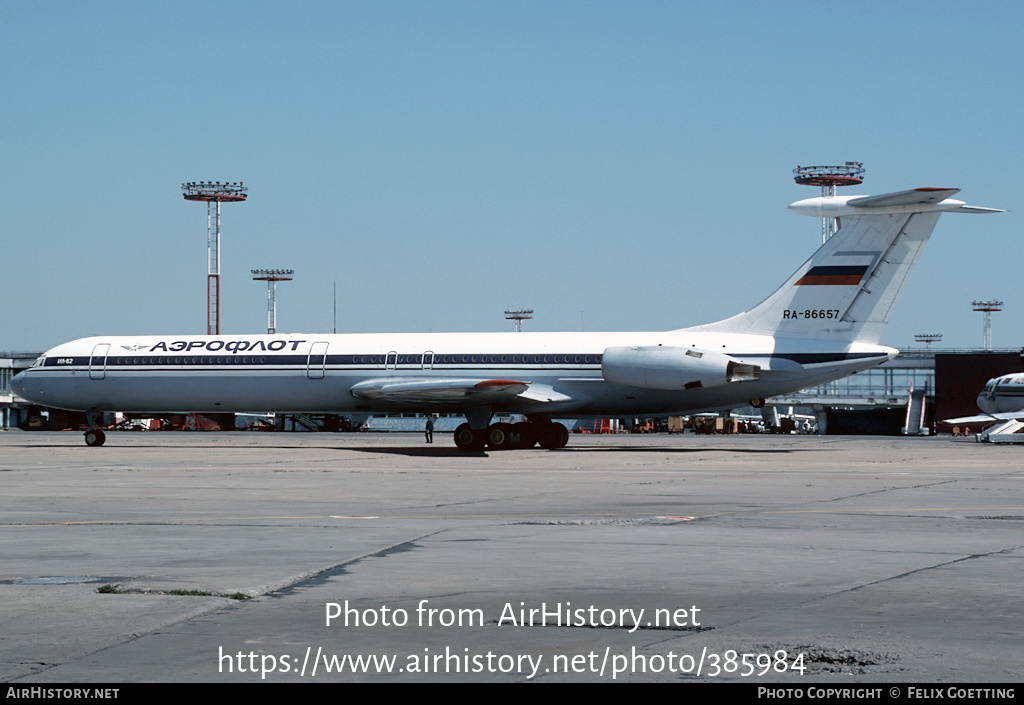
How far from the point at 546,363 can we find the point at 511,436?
3.51 metres

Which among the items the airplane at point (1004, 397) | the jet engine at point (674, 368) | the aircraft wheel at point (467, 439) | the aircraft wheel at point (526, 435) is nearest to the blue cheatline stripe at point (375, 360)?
the jet engine at point (674, 368)

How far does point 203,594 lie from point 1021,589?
6655mm

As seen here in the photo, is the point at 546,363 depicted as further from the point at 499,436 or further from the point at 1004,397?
the point at 1004,397

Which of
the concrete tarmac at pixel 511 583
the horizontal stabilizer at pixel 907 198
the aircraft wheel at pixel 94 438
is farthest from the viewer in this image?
the aircraft wheel at pixel 94 438

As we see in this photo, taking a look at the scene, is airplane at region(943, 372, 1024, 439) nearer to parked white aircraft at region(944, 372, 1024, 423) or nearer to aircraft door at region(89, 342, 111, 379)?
parked white aircraft at region(944, 372, 1024, 423)

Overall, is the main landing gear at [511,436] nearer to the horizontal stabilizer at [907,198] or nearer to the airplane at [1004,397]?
the horizontal stabilizer at [907,198]

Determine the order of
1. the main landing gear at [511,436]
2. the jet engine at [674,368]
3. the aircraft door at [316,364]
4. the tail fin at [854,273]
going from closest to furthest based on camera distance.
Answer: the tail fin at [854,273], the jet engine at [674,368], the main landing gear at [511,436], the aircraft door at [316,364]

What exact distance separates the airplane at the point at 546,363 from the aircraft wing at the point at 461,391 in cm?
6

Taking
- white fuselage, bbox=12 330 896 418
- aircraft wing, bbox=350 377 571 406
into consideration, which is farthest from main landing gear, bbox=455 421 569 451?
aircraft wing, bbox=350 377 571 406

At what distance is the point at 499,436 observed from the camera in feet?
133

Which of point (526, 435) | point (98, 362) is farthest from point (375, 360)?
point (98, 362)

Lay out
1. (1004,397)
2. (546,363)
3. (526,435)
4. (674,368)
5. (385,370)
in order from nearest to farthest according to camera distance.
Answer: (674,368) < (546,363) < (385,370) < (526,435) < (1004,397)

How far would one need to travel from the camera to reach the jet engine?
37.4m

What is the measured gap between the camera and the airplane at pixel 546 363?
37219 mm
